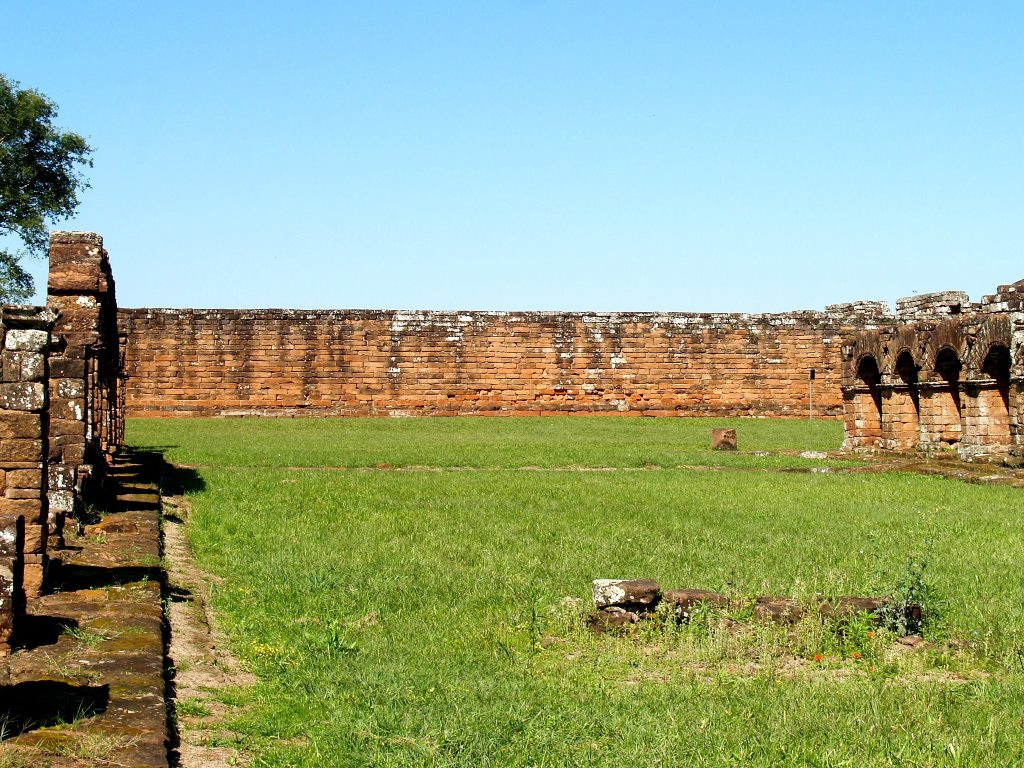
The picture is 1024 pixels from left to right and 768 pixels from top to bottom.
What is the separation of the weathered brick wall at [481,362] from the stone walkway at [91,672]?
21.8m

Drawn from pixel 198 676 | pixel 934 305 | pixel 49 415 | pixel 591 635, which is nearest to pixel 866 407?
pixel 934 305

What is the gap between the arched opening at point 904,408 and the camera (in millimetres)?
19578

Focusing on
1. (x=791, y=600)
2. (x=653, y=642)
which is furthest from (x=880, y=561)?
(x=653, y=642)

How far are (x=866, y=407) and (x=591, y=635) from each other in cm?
1535

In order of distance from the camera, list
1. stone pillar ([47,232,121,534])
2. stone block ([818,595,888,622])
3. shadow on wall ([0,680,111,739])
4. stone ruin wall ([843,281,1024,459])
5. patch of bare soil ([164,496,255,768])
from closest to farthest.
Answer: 1. shadow on wall ([0,680,111,739])
2. patch of bare soil ([164,496,255,768])
3. stone block ([818,595,888,622])
4. stone pillar ([47,232,121,534])
5. stone ruin wall ([843,281,1024,459])

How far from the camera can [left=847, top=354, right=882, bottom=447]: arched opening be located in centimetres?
2064

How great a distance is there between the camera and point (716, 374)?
31.4 metres

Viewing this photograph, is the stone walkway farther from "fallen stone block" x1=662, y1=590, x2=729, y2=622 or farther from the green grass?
the green grass

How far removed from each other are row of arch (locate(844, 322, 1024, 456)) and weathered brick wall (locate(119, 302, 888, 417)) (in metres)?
10.2

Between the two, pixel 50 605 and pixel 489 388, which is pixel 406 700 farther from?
pixel 489 388

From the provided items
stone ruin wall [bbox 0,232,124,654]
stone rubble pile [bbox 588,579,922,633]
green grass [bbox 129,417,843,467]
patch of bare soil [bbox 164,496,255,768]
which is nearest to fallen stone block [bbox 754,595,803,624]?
stone rubble pile [bbox 588,579,922,633]

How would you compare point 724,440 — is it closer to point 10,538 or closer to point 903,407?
point 903,407

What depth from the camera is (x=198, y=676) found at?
18.6 ft

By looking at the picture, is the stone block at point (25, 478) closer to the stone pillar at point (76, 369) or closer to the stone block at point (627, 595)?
the stone pillar at point (76, 369)
